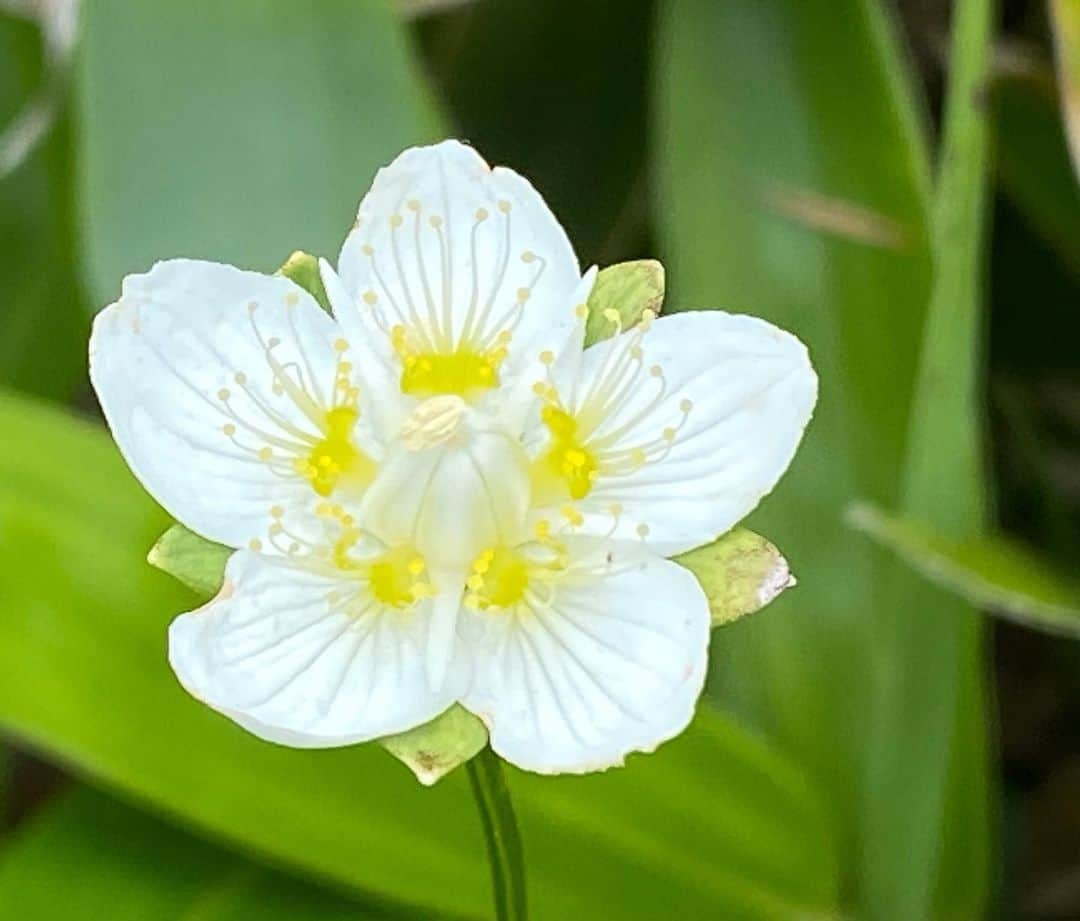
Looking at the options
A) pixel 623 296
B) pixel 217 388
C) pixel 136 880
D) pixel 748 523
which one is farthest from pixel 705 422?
pixel 136 880

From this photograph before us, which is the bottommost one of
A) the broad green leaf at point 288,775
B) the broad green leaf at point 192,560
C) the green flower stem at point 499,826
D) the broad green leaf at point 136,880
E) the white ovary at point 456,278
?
the broad green leaf at point 136,880

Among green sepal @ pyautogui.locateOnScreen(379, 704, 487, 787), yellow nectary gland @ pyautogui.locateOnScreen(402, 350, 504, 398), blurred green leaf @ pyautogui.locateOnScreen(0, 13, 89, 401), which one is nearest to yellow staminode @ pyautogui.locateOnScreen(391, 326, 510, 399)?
yellow nectary gland @ pyautogui.locateOnScreen(402, 350, 504, 398)

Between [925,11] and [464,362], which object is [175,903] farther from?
[925,11]

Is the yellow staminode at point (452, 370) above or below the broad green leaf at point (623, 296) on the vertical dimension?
below

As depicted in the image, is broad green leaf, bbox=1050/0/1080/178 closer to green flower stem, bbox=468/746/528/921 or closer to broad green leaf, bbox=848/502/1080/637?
broad green leaf, bbox=848/502/1080/637

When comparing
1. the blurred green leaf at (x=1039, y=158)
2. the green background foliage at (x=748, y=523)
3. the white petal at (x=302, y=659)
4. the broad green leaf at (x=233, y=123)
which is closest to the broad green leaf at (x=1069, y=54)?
the green background foliage at (x=748, y=523)

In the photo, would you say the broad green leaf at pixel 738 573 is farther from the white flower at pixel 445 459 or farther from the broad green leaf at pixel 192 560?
the broad green leaf at pixel 192 560

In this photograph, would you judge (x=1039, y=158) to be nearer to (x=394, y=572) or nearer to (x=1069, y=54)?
(x=1069, y=54)

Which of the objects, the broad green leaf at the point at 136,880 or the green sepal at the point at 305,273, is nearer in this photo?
the green sepal at the point at 305,273
